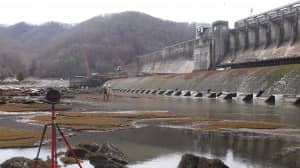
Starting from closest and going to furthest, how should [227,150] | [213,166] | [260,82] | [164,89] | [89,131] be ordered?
[213,166], [227,150], [89,131], [260,82], [164,89]

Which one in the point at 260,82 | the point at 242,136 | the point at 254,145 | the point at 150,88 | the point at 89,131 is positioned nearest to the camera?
the point at 254,145

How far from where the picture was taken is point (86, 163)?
45.2 ft

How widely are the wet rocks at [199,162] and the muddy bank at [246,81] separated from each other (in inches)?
1440

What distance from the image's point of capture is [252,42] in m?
88.2

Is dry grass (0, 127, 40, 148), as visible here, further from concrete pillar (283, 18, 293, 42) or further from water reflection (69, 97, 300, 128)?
concrete pillar (283, 18, 293, 42)

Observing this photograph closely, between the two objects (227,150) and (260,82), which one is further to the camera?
(260,82)

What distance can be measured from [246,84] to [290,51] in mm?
17823

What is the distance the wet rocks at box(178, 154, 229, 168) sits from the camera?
11.7 meters

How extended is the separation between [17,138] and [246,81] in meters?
44.4

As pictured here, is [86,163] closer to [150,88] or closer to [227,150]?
[227,150]

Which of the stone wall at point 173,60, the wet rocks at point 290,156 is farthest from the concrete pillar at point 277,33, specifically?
the wet rocks at point 290,156

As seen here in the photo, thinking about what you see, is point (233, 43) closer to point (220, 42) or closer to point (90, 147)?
point (220, 42)

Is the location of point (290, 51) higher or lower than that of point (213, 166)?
higher

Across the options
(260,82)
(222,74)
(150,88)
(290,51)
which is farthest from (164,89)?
(260,82)
